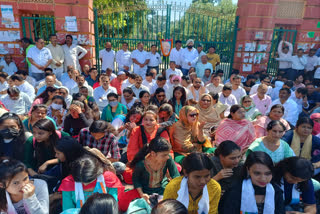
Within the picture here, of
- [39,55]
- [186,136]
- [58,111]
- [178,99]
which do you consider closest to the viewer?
[186,136]

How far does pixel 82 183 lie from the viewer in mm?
2156

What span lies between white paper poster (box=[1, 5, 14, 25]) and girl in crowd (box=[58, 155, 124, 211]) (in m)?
6.35

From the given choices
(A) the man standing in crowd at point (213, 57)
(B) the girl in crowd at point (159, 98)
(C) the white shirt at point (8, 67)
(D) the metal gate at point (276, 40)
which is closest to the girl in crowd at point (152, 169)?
(B) the girl in crowd at point (159, 98)

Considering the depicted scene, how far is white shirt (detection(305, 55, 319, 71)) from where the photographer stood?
26.5 ft

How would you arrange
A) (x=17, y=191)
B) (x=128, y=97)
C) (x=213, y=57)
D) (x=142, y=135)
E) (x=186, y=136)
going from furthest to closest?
(x=213, y=57) < (x=128, y=97) < (x=186, y=136) < (x=142, y=135) < (x=17, y=191)

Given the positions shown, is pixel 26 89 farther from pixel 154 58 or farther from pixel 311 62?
pixel 311 62

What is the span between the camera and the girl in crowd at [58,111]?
3881mm

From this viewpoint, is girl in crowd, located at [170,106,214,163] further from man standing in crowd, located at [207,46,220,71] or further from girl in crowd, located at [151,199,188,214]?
man standing in crowd, located at [207,46,220,71]

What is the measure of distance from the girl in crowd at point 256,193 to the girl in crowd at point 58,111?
2.93m

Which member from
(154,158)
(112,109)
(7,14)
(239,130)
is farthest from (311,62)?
(7,14)

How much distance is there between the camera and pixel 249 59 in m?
7.97

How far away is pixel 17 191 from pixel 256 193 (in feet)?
6.58

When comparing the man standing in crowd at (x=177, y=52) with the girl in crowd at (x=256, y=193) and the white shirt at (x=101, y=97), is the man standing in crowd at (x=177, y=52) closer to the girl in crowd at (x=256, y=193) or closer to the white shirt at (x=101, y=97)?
the white shirt at (x=101, y=97)

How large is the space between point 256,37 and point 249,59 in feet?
2.36
